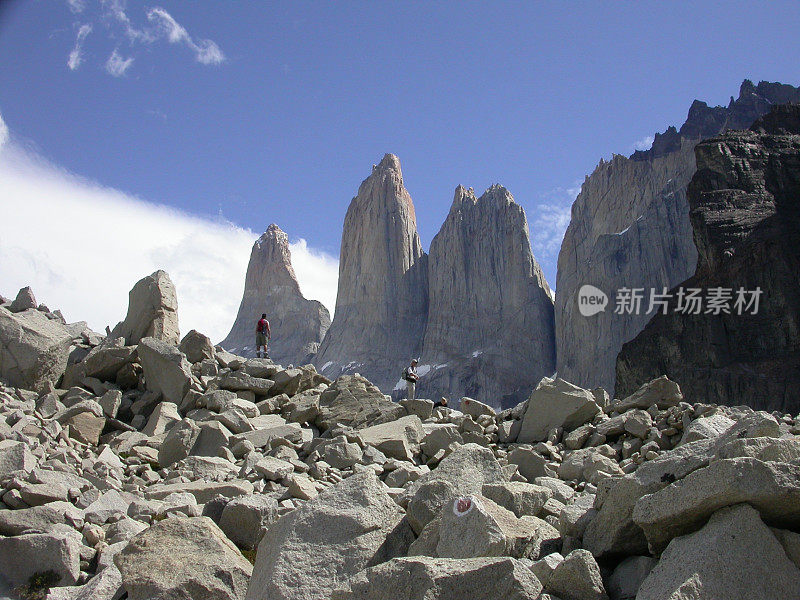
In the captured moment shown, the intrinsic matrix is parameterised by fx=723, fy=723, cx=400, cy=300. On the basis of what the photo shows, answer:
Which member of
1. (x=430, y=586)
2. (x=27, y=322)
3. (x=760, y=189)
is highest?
(x=760, y=189)

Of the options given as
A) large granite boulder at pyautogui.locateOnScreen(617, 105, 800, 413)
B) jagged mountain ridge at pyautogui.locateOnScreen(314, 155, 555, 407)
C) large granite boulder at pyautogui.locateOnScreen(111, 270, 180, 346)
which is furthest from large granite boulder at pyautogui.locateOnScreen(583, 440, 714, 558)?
jagged mountain ridge at pyautogui.locateOnScreen(314, 155, 555, 407)

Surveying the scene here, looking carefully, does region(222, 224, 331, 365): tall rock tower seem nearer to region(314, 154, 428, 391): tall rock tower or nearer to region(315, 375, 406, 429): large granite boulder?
region(314, 154, 428, 391): tall rock tower

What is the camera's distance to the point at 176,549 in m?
6.40

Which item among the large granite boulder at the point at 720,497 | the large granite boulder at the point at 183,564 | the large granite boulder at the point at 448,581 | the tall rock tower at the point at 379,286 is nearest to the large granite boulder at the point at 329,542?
the large granite boulder at the point at 183,564

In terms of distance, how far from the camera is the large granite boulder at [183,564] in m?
6.02

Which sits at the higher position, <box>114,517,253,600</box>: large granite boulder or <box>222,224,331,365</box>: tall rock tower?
<box>222,224,331,365</box>: tall rock tower

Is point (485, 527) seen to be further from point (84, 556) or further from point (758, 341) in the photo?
point (758, 341)

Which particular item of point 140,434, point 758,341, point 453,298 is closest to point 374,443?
point 140,434

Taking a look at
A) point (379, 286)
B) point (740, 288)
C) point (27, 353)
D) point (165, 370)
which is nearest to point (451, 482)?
point (165, 370)

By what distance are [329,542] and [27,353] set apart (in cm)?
1301

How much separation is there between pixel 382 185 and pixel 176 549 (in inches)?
4470

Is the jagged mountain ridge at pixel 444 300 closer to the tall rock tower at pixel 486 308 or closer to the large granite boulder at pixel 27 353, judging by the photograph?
the tall rock tower at pixel 486 308

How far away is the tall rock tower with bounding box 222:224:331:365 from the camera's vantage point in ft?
401

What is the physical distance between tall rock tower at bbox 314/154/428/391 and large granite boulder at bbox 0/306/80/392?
288 feet
